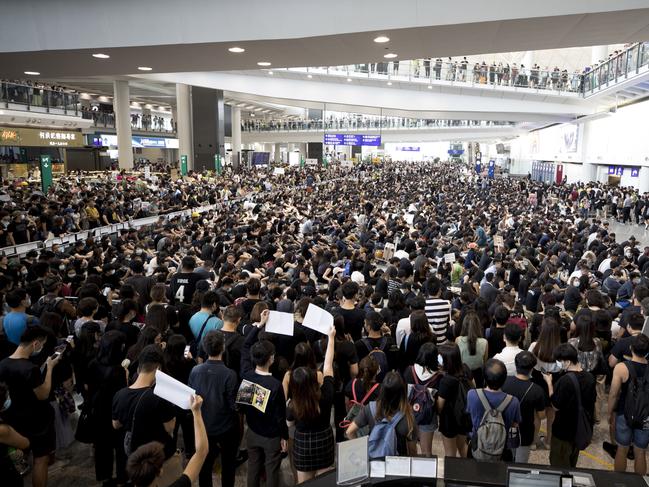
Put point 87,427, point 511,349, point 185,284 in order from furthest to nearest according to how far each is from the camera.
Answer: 1. point 185,284
2. point 511,349
3. point 87,427

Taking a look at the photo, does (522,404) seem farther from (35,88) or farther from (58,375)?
(35,88)

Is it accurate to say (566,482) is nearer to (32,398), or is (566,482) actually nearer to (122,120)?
(32,398)

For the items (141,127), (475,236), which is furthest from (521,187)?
(141,127)

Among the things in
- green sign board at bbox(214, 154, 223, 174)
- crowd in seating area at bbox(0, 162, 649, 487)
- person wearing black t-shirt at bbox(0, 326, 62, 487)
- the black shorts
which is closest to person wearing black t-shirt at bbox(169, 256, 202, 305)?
crowd in seating area at bbox(0, 162, 649, 487)

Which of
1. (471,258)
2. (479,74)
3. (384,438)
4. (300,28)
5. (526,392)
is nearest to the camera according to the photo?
(384,438)

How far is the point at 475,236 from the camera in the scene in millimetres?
14234

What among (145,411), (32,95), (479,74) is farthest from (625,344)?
(32,95)

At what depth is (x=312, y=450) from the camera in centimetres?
383

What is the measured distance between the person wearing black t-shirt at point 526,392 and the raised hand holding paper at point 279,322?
1974 millimetres

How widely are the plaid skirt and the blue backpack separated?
0.52m

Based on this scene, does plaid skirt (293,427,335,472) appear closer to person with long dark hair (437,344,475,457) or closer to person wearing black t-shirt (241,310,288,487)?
person wearing black t-shirt (241,310,288,487)

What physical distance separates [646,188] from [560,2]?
852 inches

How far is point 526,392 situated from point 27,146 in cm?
3262

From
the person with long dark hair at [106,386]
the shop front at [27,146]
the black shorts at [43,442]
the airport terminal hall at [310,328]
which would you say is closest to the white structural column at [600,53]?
the airport terminal hall at [310,328]
